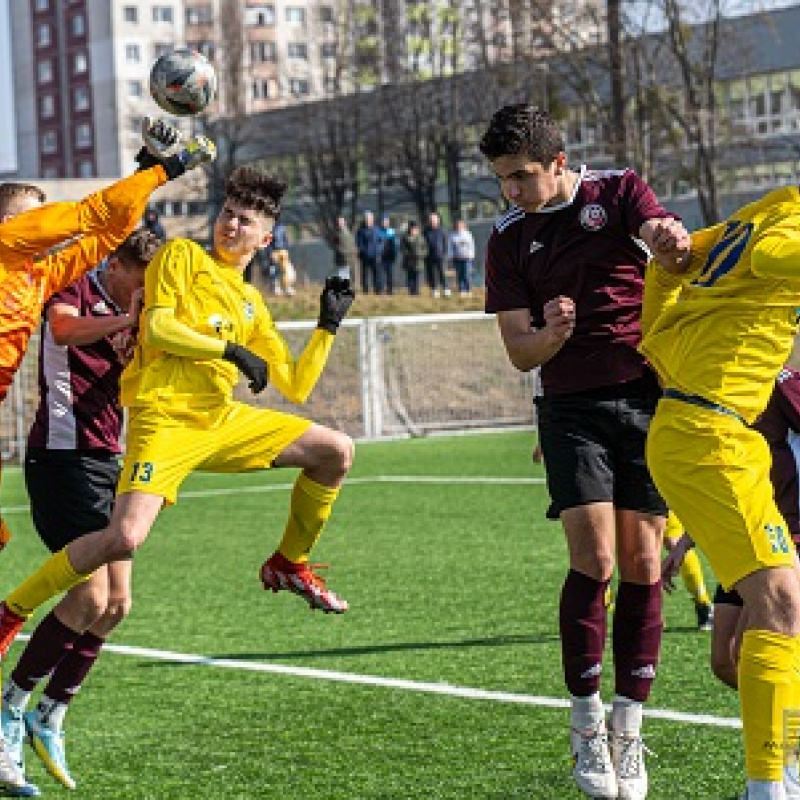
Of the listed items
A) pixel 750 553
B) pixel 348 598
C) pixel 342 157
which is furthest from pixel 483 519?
pixel 342 157

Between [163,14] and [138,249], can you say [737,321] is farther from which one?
[163,14]

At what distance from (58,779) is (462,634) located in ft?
12.1

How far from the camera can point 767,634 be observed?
19.4 ft

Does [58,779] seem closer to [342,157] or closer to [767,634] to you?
[767,634]

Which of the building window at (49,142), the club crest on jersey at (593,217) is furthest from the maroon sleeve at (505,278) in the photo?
the building window at (49,142)

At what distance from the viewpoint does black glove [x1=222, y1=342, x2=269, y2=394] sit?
25.5ft

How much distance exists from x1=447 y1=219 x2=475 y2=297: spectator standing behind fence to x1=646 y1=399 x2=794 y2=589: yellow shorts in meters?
35.1

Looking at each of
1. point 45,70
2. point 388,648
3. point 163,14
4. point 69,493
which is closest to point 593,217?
point 69,493

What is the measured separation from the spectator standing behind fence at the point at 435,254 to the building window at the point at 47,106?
8263 cm

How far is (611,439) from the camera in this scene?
719cm

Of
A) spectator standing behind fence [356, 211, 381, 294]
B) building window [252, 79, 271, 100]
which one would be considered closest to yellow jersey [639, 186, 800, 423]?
Answer: spectator standing behind fence [356, 211, 381, 294]

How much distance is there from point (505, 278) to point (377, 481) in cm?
1419

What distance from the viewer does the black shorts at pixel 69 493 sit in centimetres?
811

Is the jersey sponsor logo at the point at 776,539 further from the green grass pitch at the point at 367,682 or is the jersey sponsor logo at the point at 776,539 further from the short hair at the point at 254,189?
the short hair at the point at 254,189
